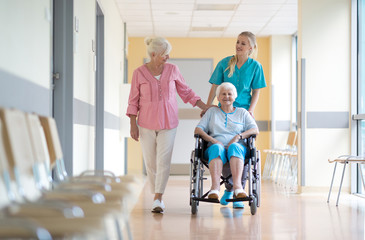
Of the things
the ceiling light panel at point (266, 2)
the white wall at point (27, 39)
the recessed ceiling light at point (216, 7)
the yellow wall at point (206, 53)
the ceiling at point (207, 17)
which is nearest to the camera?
the white wall at point (27, 39)

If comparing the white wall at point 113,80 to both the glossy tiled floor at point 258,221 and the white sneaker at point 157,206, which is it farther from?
the white sneaker at point 157,206

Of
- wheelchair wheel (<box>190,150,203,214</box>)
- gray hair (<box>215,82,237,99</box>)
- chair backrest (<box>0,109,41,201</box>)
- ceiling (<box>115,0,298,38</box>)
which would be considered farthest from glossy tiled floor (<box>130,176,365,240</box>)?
ceiling (<box>115,0,298,38</box>)

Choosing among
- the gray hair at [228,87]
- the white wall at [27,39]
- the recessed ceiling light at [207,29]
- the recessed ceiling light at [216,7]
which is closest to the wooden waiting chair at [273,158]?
the recessed ceiling light at [216,7]

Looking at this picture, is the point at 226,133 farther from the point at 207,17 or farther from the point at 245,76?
the point at 207,17

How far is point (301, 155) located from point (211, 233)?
319 centimetres

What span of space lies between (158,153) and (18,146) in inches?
86.9

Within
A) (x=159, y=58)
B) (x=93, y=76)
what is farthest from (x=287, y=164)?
(x=159, y=58)

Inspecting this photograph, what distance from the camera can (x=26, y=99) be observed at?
2918 mm

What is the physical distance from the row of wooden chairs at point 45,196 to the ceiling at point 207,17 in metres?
5.17

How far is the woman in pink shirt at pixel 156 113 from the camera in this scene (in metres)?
4.30

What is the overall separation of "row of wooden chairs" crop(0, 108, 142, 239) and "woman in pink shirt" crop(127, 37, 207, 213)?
4.53 feet

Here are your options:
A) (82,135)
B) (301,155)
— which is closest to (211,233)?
(82,135)

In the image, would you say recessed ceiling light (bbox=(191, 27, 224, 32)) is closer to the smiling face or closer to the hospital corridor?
the hospital corridor

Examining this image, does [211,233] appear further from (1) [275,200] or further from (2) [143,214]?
(1) [275,200]
